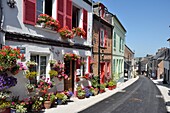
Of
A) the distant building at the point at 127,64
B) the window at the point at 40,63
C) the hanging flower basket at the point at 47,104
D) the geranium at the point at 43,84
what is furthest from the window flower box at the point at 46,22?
the distant building at the point at 127,64

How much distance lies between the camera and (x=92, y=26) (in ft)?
47.4

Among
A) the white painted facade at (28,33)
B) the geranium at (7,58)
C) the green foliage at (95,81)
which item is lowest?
the green foliage at (95,81)

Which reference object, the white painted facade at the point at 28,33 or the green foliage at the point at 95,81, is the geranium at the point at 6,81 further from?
the green foliage at the point at 95,81

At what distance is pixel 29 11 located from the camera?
800 cm

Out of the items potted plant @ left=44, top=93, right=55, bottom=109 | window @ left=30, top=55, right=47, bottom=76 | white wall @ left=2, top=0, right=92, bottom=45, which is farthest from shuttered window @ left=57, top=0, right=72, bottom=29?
potted plant @ left=44, top=93, right=55, bottom=109

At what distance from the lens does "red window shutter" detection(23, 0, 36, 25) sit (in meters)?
7.77

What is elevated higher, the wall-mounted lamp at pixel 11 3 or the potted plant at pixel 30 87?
the wall-mounted lamp at pixel 11 3

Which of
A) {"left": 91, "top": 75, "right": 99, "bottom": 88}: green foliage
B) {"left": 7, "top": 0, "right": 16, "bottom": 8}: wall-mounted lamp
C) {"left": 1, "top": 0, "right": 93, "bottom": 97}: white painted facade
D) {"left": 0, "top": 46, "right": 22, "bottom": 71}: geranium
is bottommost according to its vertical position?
{"left": 91, "top": 75, "right": 99, "bottom": 88}: green foliage

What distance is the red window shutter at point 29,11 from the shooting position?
25.5ft

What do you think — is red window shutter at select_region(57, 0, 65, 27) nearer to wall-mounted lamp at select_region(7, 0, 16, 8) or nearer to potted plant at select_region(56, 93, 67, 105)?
wall-mounted lamp at select_region(7, 0, 16, 8)

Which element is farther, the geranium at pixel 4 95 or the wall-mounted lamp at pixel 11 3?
the wall-mounted lamp at pixel 11 3

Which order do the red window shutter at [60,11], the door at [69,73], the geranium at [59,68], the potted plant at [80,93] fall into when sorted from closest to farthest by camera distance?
the geranium at [59,68] → the red window shutter at [60,11] → the door at [69,73] → the potted plant at [80,93]

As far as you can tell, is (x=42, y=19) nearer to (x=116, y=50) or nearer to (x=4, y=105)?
(x=4, y=105)

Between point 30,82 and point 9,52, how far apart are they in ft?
7.08
